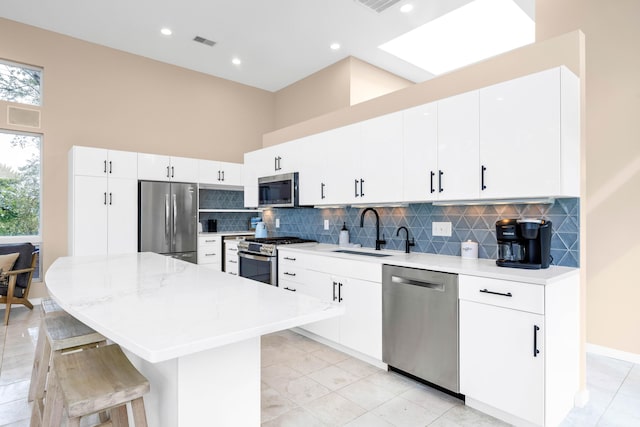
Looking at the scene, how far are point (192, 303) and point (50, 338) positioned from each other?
0.89m

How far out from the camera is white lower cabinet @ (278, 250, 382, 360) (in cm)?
282

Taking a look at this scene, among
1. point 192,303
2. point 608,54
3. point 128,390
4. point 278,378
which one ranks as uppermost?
point 608,54

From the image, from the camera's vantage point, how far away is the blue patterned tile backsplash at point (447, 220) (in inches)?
92.6

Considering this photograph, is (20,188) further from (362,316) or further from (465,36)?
(465,36)

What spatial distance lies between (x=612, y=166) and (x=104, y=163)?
223 inches

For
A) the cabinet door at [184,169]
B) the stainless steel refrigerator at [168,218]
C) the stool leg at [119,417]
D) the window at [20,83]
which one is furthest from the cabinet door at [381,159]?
the window at [20,83]

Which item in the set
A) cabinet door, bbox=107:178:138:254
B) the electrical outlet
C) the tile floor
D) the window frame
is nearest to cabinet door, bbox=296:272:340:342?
the tile floor

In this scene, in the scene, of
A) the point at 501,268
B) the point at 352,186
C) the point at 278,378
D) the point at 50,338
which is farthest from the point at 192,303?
the point at 352,186

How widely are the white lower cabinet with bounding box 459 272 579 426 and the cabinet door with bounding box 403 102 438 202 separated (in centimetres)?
86

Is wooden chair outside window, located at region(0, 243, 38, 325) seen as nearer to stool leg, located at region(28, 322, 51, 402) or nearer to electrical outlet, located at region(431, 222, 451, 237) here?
stool leg, located at region(28, 322, 51, 402)

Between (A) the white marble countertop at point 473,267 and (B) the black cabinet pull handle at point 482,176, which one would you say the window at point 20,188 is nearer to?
(A) the white marble countertop at point 473,267

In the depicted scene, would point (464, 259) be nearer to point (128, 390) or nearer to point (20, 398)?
point (128, 390)

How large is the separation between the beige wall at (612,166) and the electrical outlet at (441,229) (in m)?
1.44

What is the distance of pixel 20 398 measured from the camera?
2.38 m
